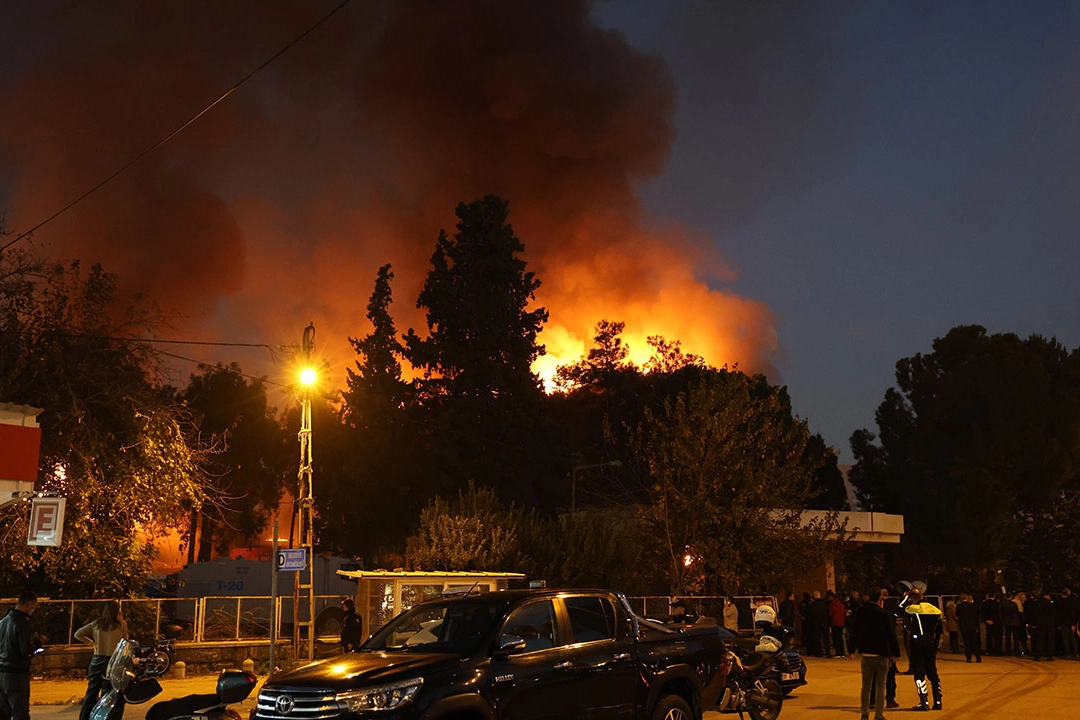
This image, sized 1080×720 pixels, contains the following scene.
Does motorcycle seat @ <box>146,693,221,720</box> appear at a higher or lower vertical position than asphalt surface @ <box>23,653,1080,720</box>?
higher

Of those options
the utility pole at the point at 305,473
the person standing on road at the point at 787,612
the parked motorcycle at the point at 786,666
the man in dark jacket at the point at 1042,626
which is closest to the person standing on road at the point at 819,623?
the person standing on road at the point at 787,612

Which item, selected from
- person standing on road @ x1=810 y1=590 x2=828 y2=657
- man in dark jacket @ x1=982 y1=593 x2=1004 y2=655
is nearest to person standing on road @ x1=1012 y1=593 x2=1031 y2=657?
man in dark jacket @ x1=982 y1=593 x2=1004 y2=655

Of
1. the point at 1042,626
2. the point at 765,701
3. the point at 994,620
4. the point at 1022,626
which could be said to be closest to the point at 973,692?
the point at 765,701

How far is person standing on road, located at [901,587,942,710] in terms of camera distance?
14.1m

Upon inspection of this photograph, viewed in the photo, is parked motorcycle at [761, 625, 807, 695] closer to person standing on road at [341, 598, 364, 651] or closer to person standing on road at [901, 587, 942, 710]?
person standing on road at [901, 587, 942, 710]

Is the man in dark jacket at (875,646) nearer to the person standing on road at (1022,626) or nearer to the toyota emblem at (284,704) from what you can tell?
the toyota emblem at (284,704)

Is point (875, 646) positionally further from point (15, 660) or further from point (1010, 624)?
point (1010, 624)

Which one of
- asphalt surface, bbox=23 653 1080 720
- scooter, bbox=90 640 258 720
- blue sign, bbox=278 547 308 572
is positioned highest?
blue sign, bbox=278 547 308 572

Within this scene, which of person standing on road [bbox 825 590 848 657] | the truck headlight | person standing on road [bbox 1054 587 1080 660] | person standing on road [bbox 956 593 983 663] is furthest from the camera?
person standing on road [bbox 825 590 848 657]

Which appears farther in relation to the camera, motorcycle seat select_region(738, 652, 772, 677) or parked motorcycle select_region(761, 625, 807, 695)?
parked motorcycle select_region(761, 625, 807, 695)

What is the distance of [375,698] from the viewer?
696cm

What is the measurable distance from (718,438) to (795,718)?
61.0 ft

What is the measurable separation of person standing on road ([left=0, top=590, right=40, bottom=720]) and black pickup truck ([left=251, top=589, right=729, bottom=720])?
384 centimetres

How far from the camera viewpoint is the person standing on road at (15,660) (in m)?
10.1
